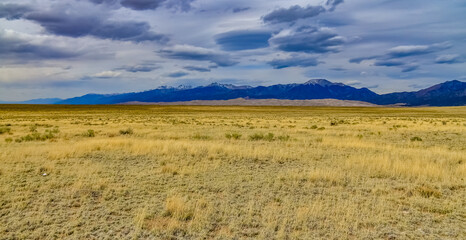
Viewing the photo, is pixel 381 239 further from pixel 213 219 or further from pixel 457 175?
pixel 457 175

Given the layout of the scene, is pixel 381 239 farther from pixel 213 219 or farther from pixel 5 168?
pixel 5 168

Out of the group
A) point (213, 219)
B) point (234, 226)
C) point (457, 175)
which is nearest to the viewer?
point (234, 226)

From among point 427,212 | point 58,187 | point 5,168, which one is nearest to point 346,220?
point 427,212

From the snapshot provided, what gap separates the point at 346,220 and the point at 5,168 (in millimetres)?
11467

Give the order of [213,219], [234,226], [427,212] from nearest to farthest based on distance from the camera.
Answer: [234,226], [213,219], [427,212]

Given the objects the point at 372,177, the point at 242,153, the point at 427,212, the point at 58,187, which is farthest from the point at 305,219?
the point at 242,153

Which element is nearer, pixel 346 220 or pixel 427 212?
pixel 346 220

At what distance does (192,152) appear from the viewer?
15469 mm

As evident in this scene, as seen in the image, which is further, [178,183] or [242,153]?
[242,153]

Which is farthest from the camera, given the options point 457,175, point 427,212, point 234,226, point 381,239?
point 457,175

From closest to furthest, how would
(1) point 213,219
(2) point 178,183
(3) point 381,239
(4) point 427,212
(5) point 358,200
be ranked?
1. (3) point 381,239
2. (1) point 213,219
3. (4) point 427,212
4. (5) point 358,200
5. (2) point 178,183

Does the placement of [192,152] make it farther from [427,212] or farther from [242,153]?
[427,212]

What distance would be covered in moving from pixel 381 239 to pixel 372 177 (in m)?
5.59

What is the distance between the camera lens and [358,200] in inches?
328
